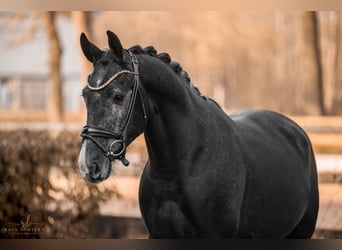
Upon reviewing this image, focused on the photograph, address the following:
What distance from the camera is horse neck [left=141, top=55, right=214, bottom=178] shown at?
2.42 metres

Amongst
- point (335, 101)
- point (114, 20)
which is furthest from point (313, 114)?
point (114, 20)

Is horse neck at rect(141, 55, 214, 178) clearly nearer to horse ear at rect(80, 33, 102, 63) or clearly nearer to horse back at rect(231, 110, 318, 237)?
horse ear at rect(80, 33, 102, 63)

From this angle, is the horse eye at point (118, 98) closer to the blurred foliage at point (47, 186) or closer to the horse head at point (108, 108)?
the horse head at point (108, 108)

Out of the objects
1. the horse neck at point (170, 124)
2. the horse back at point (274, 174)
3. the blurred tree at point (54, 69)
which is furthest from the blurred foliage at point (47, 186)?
the horse neck at point (170, 124)

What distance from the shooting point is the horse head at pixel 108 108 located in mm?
2205

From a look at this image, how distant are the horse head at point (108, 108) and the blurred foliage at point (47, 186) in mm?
2100

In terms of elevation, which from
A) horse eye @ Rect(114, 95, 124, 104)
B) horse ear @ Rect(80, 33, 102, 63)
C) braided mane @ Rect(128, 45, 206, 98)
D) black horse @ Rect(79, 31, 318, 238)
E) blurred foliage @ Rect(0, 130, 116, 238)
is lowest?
blurred foliage @ Rect(0, 130, 116, 238)

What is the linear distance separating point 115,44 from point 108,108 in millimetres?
267

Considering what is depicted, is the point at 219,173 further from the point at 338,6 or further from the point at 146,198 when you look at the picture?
the point at 338,6

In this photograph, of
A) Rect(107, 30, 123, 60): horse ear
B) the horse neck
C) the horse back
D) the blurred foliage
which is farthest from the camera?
the blurred foliage

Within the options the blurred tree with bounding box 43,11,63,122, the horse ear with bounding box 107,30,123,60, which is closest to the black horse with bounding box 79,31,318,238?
the horse ear with bounding box 107,30,123,60

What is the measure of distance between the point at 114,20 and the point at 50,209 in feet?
5.27

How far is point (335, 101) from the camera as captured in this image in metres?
4.16

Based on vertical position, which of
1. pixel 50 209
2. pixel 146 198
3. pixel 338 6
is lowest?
pixel 50 209
